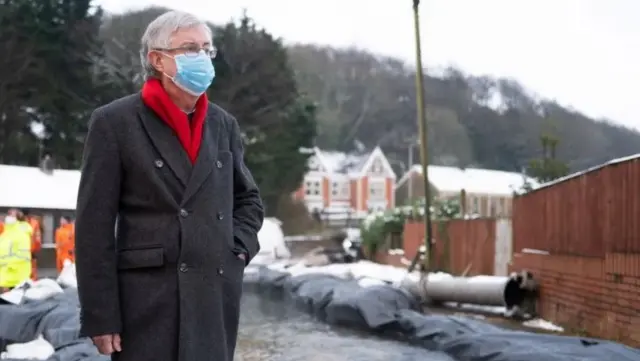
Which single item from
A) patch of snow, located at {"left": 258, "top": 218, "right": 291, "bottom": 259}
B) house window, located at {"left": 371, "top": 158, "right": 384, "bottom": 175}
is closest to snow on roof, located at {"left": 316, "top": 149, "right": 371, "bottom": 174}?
house window, located at {"left": 371, "top": 158, "right": 384, "bottom": 175}

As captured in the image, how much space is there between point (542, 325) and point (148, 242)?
8884 mm

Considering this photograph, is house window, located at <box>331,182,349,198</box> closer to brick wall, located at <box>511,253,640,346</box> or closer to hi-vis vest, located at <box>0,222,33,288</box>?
hi-vis vest, located at <box>0,222,33,288</box>

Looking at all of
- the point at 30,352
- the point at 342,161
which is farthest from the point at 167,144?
the point at 342,161

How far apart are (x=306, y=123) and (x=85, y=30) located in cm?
1167

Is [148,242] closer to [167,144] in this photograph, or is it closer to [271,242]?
[167,144]

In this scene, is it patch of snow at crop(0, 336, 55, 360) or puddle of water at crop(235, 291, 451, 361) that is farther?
puddle of water at crop(235, 291, 451, 361)

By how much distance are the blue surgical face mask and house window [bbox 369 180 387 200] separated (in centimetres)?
6824

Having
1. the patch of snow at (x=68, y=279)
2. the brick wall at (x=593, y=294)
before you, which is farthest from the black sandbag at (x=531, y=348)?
the patch of snow at (x=68, y=279)

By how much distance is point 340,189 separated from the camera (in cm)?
7150

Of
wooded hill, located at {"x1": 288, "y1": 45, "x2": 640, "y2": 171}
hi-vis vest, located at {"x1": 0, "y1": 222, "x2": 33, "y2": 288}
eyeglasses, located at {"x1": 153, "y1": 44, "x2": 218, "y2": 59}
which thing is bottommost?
hi-vis vest, located at {"x1": 0, "y1": 222, "x2": 33, "y2": 288}

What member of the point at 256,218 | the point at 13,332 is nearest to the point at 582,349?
the point at 256,218

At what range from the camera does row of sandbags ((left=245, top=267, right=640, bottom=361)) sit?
20.1 feet

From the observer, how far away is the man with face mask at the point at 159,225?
8.23ft

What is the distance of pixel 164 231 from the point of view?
2.56 m
